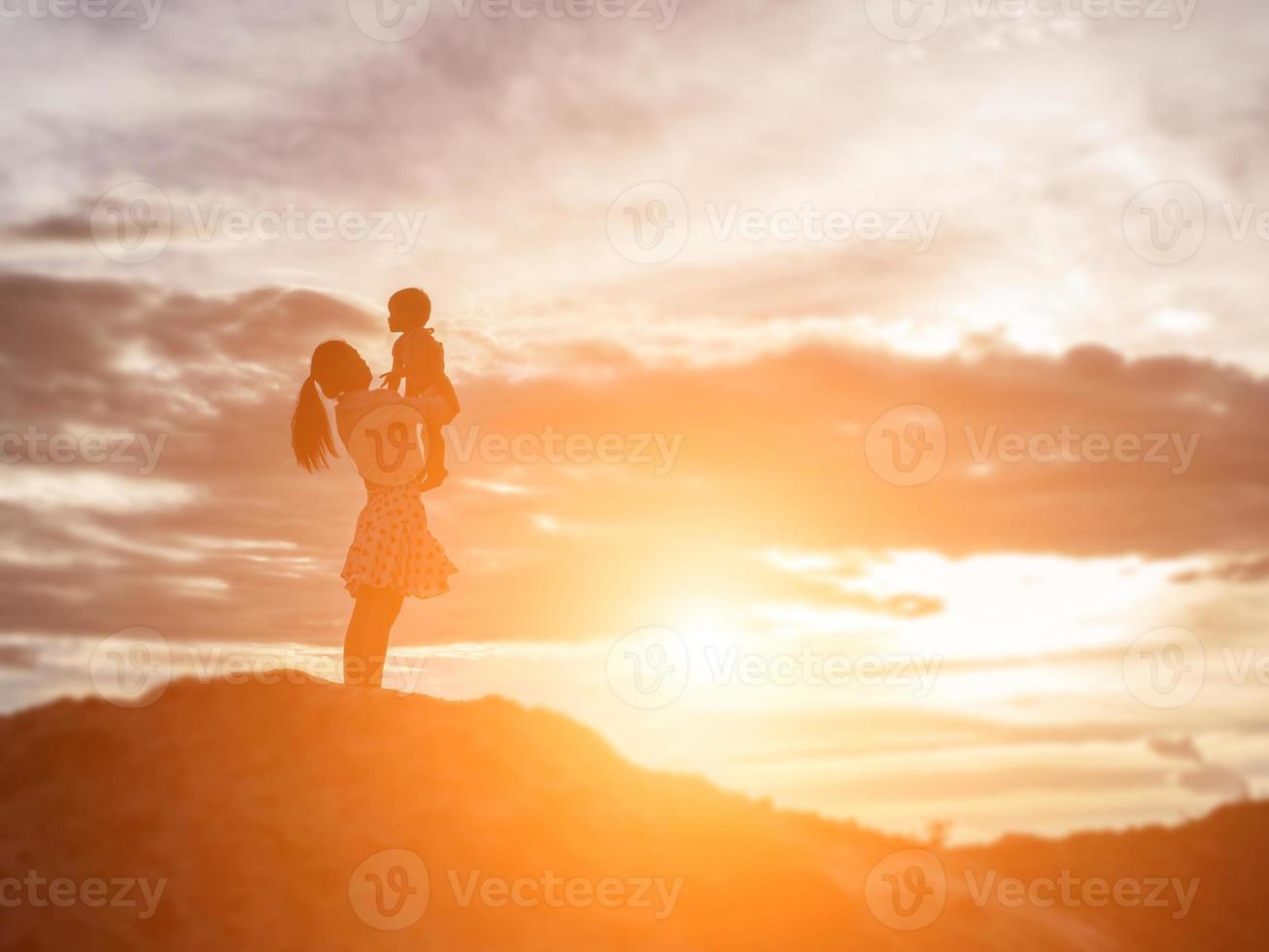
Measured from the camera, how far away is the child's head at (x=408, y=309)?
12.4 m

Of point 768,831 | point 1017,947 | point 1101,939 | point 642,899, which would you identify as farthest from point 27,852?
point 1101,939

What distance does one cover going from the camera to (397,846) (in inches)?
429

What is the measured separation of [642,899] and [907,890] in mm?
4117

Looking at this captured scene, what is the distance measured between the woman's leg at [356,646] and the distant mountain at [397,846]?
280 millimetres

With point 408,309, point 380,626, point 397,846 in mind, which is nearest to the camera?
point 397,846

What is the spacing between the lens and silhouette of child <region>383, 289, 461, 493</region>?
485 inches

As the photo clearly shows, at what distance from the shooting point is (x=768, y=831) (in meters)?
13.3

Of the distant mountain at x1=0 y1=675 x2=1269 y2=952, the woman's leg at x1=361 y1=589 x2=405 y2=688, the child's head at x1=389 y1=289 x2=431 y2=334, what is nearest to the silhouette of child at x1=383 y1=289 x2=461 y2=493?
the child's head at x1=389 y1=289 x2=431 y2=334

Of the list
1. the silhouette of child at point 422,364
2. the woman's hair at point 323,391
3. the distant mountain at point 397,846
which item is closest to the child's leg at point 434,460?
the silhouette of child at point 422,364

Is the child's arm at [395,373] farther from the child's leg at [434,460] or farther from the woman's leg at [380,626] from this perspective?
the woman's leg at [380,626]

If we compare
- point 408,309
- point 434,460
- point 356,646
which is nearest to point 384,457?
point 434,460

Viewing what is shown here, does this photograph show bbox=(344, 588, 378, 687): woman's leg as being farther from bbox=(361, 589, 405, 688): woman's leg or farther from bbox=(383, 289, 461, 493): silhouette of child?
bbox=(383, 289, 461, 493): silhouette of child

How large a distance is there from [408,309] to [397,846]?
5.64m

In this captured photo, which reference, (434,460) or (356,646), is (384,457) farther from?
(356,646)
